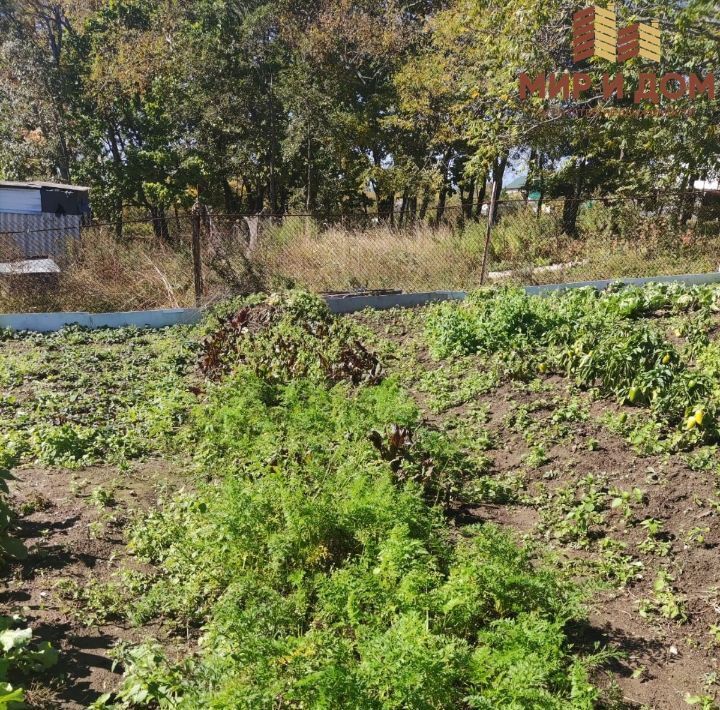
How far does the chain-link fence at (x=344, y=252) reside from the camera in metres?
10.3

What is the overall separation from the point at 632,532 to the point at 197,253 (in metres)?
7.84

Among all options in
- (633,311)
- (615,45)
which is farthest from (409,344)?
(615,45)

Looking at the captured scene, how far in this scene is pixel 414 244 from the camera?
11.7 meters

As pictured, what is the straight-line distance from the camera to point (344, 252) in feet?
37.2

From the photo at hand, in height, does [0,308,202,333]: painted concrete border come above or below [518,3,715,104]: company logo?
below

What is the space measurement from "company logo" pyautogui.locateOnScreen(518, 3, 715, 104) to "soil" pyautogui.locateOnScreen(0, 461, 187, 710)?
27.2 feet

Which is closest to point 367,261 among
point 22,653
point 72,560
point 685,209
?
point 685,209

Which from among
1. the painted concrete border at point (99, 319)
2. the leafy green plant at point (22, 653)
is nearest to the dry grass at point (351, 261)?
the painted concrete border at point (99, 319)

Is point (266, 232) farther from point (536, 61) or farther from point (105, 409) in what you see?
point (105, 409)

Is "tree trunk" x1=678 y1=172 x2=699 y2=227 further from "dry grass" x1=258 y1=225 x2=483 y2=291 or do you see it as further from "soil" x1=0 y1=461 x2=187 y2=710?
"soil" x1=0 y1=461 x2=187 y2=710

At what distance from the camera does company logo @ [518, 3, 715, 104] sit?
974 centimetres

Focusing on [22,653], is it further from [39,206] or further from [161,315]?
[39,206]

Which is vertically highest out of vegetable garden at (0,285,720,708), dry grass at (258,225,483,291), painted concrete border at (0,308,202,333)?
dry grass at (258,225,483,291)

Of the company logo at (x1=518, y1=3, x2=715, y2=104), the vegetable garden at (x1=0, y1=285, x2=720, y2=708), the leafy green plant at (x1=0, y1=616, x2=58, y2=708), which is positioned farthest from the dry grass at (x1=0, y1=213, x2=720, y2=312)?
the leafy green plant at (x1=0, y1=616, x2=58, y2=708)
